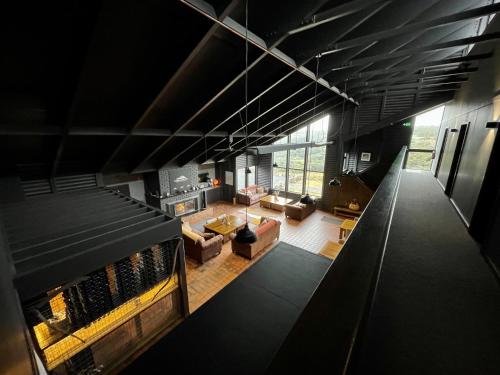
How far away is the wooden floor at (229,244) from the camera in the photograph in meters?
5.47

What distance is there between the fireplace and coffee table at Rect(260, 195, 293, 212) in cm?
345

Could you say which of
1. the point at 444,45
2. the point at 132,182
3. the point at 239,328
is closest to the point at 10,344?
the point at 239,328

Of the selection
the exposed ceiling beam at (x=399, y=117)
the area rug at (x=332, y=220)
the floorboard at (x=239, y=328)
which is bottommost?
the area rug at (x=332, y=220)

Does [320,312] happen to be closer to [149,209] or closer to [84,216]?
[149,209]

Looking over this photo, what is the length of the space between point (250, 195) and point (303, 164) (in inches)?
127

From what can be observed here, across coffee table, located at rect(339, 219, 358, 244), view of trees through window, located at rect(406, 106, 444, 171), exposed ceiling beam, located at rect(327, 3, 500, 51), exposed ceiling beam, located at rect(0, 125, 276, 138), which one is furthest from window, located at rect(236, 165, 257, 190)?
exposed ceiling beam, located at rect(327, 3, 500, 51)

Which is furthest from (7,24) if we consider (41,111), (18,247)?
(18,247)

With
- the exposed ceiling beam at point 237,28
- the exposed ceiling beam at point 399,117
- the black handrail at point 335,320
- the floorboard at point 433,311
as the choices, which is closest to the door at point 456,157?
the floorboard at point 433,311

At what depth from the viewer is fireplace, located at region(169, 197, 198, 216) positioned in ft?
30.1

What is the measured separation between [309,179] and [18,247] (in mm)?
10300

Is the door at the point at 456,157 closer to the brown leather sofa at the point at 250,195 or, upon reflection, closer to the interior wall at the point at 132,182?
the brown leather sofa at the point at 250,195

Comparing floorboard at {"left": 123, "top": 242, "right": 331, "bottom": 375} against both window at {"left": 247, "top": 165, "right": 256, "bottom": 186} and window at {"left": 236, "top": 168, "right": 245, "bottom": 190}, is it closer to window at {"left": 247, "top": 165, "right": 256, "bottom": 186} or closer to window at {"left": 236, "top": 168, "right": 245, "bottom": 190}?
window at {"left": 236, "top": 168, "right": 245, "bottom": 190}

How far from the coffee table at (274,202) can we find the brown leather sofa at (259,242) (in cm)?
296

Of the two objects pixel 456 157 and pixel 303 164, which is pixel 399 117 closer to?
pixel 303 164
